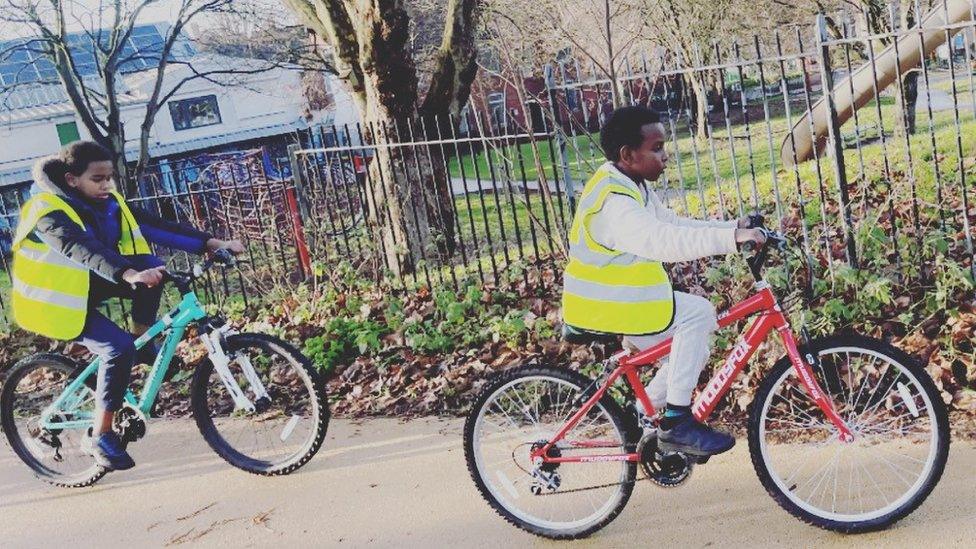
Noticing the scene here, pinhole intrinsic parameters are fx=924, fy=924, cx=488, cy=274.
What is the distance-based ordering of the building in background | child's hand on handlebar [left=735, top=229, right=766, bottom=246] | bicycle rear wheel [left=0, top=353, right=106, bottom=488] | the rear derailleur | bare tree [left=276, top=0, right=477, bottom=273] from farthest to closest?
1. the building in background
2. bare tree [left=276, top=0, right=477, bottom=273]
3. bicycle rear wheel [left=0, top=353, right=106, bottom=488]
4. the rear derailleur
5. child's hand on handlebar [left=735, top=229, right=766, bottom=246]

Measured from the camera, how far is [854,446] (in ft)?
12.3

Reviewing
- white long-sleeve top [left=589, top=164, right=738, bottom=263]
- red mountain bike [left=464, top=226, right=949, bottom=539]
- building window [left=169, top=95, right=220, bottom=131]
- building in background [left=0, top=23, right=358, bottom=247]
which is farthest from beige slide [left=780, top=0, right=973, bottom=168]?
building window [left=169, top=95, right=220, bottom=131]

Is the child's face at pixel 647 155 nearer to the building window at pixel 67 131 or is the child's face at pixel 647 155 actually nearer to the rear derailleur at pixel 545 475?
the rear derailleur at pixel 545 475

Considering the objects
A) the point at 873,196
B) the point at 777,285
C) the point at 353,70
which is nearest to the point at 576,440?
the point at 777,285

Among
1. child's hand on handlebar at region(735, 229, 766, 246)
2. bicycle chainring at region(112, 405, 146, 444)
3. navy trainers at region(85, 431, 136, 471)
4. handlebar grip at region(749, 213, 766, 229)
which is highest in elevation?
handlebar grip at region(749, 213, 766, 229)

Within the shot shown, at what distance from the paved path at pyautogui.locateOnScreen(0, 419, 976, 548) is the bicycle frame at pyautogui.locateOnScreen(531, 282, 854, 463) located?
14.6 inches

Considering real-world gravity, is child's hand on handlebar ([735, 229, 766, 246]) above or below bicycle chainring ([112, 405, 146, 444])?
above

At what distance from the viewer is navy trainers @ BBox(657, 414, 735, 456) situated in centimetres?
331

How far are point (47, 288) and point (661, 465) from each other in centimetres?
311

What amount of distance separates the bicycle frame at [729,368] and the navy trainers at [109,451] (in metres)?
2.29

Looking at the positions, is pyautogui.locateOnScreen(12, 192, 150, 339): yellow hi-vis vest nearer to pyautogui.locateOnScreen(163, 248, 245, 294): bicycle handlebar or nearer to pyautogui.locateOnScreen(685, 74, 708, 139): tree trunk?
pyautogui.locateOnScreen(163, 248, 245, 294): bicycle handlebar

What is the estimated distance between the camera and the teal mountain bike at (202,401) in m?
4.54

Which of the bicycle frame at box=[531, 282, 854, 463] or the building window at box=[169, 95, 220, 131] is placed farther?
the building window at box=[169, 95, 220, 131]

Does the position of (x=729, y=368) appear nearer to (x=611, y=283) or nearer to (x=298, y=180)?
(x=611, y=283)
